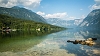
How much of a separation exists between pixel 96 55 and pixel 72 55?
7.77 m

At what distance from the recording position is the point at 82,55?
50.5 meters

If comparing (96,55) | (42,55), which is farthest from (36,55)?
(96,55)

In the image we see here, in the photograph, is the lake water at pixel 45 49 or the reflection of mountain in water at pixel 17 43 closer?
the lake water at pixel 45 49

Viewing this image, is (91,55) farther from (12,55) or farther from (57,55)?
(12,55)

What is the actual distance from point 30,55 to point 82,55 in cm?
1727

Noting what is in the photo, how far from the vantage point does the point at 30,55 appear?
168 ft

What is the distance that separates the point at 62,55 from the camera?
5084cm

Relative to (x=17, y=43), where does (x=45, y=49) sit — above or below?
below

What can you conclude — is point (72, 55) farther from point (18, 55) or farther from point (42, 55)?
point (18, 55)

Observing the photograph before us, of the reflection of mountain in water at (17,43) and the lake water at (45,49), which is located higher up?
the reflection of mountain in water at (17,43)

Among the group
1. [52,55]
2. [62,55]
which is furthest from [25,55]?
[62,55]

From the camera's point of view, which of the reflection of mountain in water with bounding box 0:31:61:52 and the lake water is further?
the reflection of mountain in water with bounding box 0:31:61:52

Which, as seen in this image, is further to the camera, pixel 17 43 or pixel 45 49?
pixel 17 43

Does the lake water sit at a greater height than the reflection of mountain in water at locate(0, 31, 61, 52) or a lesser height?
lesser
